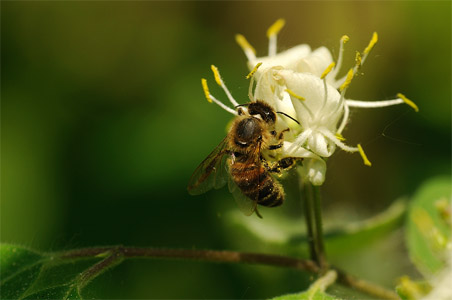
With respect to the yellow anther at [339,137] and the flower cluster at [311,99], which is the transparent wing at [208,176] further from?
the yellow anther at [339,137]

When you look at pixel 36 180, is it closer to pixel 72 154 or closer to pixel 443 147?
pixel 72 154

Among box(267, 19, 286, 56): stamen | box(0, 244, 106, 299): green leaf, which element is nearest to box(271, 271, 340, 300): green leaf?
box(0, 244, 106, 299): green leaf

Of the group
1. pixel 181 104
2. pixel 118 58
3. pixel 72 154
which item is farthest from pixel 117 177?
pixel 118 58

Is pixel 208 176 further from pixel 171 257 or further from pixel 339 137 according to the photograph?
pixel 339 137

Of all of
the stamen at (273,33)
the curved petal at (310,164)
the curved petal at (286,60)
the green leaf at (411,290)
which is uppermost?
the stamen at (273,33)

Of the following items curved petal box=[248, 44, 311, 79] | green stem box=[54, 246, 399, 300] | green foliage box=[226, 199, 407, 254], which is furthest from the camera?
green foliage box=[226, 199, 407, 254]

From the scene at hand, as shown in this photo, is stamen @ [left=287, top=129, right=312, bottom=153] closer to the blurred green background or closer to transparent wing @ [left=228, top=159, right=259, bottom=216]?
transparent wing @ [left=228, top=159, right=259, bottom=216]

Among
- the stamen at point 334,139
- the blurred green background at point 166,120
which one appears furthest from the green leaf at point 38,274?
the blurred green background at point 166,120
